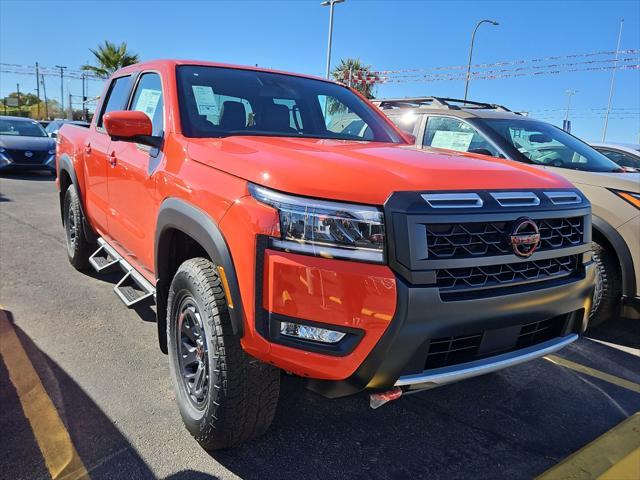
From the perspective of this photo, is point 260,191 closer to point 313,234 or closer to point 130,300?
point 313,234

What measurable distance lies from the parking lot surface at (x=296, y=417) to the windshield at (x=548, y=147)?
65.7 inches

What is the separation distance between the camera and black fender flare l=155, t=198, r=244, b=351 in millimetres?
2037

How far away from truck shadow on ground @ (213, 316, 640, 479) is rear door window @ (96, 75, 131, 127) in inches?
102

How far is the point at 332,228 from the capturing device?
1.90 m

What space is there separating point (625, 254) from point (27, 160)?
13.7 m

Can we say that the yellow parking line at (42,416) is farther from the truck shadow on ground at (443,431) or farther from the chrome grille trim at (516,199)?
the chrome grille trim at (516,199)

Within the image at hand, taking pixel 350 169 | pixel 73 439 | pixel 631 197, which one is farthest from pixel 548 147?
pixel 73 439

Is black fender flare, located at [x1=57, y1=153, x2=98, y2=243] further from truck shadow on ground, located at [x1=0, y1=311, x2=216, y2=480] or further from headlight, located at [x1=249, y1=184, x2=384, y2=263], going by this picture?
headlight, located at [x1=249, y1=184, x2=384, y2=263]

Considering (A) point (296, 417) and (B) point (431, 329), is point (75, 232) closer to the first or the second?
(A) point (296, 417)

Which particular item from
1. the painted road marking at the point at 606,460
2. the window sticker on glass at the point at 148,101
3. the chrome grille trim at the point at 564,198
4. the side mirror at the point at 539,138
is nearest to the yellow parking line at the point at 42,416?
the window sticker on glass at the point at 148,101

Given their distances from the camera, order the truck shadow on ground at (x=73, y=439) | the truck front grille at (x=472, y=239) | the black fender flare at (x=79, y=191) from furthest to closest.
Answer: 1. the black fender flare at (x=79, y=191)
2. the truck shadow on ground at (x=73, y=439)
3. the truck front grille at (x=472, y=239)

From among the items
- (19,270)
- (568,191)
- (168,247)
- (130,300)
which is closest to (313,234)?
(168,247)

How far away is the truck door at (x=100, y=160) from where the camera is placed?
392cm

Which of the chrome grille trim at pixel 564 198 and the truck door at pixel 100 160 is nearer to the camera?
the chrome grille trim at pixel 564 198
